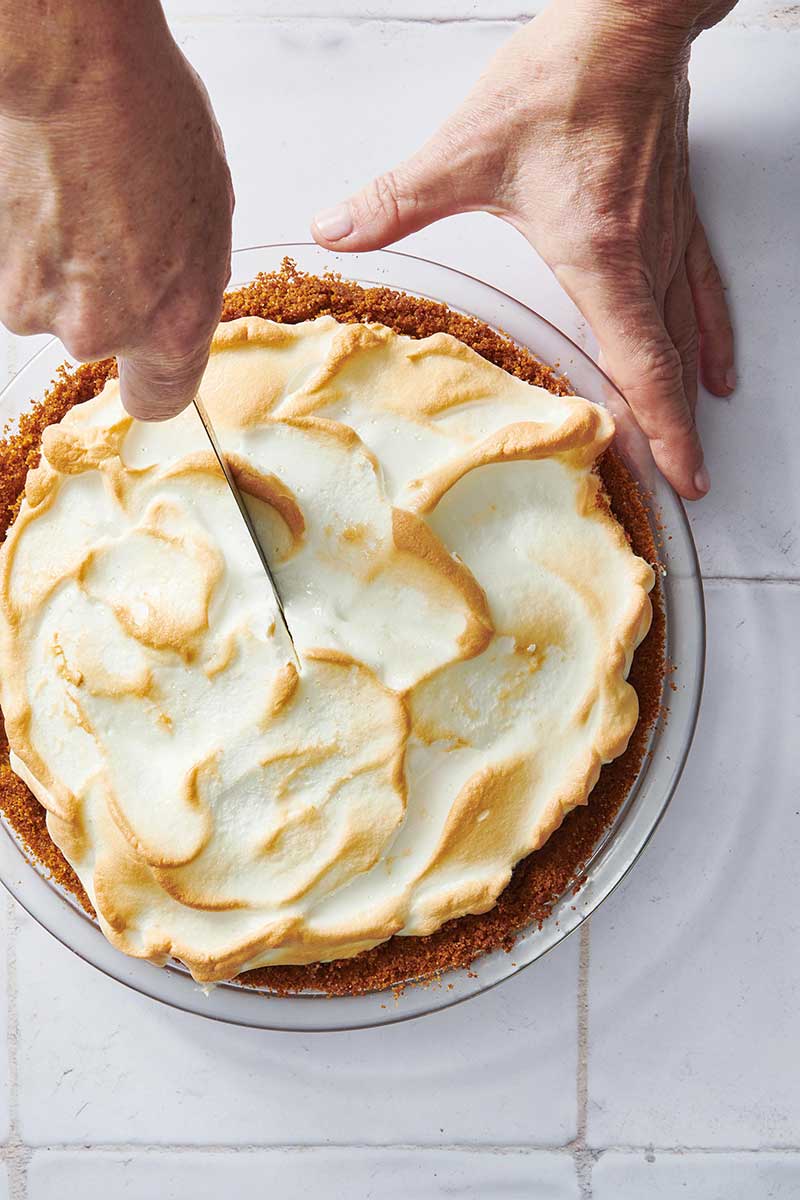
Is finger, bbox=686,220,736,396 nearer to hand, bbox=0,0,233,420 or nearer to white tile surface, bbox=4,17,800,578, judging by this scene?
white tile surface, bbox=4,17,800,578

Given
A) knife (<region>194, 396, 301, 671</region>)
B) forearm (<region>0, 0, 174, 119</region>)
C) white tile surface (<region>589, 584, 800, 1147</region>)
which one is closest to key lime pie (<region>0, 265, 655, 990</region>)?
knife (<region>194, 396, 301, 671</region>)

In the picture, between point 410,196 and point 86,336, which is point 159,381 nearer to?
point 86,336

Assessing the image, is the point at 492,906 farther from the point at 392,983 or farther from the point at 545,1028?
the point at 545,1028

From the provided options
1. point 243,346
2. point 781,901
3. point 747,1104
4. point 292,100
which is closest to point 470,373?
point 243,346

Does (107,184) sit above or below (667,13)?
above

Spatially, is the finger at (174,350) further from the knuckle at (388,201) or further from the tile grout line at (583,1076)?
the tile grout line at (583,1076)

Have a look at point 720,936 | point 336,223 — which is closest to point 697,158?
point 336,223
